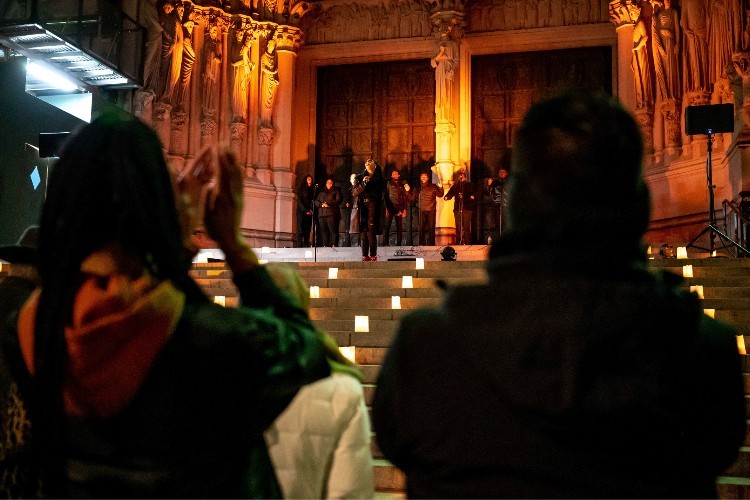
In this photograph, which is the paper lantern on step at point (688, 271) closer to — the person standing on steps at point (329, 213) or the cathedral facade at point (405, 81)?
the cathedral facade at point (405, 81)

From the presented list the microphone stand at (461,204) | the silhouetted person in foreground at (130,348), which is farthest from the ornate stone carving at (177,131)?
the silhouetted person in foreground at (130,348)

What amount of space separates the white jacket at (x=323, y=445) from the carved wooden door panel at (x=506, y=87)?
15.0 m

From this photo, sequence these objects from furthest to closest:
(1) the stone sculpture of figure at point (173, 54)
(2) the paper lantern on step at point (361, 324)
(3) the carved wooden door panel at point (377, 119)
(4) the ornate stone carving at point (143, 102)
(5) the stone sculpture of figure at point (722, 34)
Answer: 1. (3) the carved wooden door panel at point (377, 119)
2. (1) the stone sculpture of figure at point (173, 54)
3. (4) the ornate stone carving at point (143, 102)
4. (5) the stone sculpture of figure at point (722, 34)
5. (2) the paper lantern on step at point (361, 324)

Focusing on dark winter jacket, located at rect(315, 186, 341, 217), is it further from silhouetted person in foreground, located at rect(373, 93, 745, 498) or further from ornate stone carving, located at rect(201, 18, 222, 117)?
silhouetted person in foreground, located at rect(373, 93, 745, 498)

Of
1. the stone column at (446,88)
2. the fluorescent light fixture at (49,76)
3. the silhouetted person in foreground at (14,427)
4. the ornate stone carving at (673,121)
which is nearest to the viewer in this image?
the silhouetted person in foreground at (14,427)

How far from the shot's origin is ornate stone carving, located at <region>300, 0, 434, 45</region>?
58.5ft

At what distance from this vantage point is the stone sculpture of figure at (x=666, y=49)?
574 inches

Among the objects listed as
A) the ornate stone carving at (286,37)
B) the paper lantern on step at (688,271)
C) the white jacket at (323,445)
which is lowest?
the white jacket at (323,445)

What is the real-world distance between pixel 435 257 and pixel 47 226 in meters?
13.2

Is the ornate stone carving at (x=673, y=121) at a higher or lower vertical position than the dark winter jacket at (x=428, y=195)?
higher

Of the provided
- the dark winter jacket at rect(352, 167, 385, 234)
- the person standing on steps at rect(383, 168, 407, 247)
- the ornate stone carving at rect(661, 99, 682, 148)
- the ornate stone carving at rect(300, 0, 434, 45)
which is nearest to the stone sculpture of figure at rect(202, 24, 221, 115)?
the ornate stone carving at rect(300, 0, 434, 45)

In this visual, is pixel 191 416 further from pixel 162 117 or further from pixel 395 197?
pixel 162 117

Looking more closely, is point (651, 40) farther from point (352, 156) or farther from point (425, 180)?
point (352, 156)

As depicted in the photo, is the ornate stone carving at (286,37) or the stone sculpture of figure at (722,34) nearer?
the stone sculpture of figure at (722,34)
